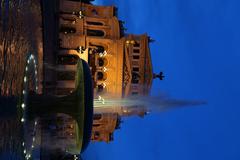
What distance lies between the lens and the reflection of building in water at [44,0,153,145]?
4094 cm

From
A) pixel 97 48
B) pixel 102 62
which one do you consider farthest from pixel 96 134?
pixel 97 48

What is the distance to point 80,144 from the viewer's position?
1719 centimetres

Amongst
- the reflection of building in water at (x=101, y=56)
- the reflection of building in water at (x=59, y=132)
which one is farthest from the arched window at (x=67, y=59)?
the reflection of building in water at (x=59, y=132)

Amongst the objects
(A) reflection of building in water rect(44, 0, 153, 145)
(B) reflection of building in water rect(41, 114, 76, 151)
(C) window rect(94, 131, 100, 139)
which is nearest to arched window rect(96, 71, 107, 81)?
(A) reflection of building in water rect(44, 0, 153, 145)

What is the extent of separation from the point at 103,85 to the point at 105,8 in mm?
7445

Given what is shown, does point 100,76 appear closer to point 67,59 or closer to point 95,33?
point 67,59

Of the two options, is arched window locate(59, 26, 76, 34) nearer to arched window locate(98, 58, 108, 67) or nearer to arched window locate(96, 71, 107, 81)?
arched window locate(98, 58, 108, 67)

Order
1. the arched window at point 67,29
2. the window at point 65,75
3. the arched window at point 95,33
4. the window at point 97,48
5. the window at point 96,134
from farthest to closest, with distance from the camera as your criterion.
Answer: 1. the window at point 96,134
2. the arched window at point 95,33
3. the window at point 97,48
4. the arched window at point 67,29
5. the window at point 65,75

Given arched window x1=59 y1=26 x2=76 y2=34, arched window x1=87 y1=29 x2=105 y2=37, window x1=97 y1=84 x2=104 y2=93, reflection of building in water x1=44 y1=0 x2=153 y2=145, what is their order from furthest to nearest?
1. window x1=97 y1=84 x2=104 y2=93
2. arched window x1=87 y1=29 x2=105 y2=37
3. arched window x1=59 y1=26 x2=76 y2=34
4. reflection of building in water x1=44 y1=0 x2=153 y2=145

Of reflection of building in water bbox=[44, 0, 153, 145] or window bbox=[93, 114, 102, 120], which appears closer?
reflection of building in water bbox=[44, 0, 153, 145]

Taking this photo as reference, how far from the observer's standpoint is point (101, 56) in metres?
42.7

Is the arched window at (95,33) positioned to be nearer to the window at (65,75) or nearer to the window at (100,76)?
the window at (100,76)

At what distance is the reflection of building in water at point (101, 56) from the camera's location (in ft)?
134

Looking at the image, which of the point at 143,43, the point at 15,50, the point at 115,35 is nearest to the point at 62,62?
the point at 115,35
